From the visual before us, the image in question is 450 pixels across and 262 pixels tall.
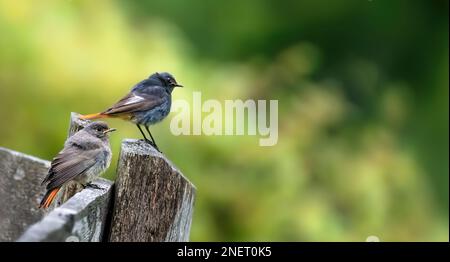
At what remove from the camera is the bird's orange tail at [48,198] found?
2.52 m

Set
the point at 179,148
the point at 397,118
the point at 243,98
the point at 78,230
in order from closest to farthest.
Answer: the point at 78,230
the point at 179,148
the point at 243,98
the point at 397,118

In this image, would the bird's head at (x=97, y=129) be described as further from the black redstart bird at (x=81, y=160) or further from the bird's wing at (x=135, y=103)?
the bird's wing at (x=135, y=103)

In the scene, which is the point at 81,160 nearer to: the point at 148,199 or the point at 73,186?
the point at 73,186

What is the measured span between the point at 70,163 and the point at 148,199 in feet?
1.82

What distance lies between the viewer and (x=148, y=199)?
216cm

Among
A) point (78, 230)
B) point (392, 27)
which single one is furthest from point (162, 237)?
point (392, 27)

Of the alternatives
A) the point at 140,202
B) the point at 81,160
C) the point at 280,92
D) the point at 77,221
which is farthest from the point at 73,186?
the point at 280,92

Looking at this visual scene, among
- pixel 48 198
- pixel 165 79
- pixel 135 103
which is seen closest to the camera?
pixel 48 198

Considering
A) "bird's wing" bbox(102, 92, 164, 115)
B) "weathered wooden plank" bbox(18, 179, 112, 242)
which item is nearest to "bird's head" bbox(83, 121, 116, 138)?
"bird's wing" bbox(102, 92, 164, 115)

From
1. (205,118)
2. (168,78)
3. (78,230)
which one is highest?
(205,118)
